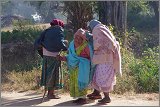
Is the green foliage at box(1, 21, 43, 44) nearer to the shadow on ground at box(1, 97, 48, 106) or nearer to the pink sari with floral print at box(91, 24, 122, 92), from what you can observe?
the shadow on ground at box(1, 97, 48, 106)

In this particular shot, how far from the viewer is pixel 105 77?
21.2 feet

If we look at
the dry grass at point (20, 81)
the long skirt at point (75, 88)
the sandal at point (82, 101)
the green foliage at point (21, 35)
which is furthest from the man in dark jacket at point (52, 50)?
the green foliage at point (21, 35)

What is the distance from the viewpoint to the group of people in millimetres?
6430

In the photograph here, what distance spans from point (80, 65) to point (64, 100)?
0.82 meters

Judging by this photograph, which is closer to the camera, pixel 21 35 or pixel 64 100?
pixel 64 100

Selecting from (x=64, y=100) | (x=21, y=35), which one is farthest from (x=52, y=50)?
(x=21, y=35)

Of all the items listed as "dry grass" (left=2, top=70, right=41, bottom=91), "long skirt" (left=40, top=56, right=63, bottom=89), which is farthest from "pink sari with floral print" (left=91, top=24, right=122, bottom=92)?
"dry grass" (left=2, top=70, right=41, bottom=91)

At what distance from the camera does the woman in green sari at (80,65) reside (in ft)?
Answer: 21.3

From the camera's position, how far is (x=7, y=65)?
39.1ft

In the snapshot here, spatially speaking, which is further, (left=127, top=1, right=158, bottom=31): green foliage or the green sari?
(left=127, top=1, right=158, bottom=31): green foliage

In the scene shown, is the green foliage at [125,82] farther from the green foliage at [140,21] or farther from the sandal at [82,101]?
the green foliage at [140,21]

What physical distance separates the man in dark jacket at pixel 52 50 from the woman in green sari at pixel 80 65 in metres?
0.25

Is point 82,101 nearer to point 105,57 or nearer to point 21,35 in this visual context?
point 105,57

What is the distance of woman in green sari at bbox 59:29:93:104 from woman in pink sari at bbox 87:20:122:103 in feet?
0.51
